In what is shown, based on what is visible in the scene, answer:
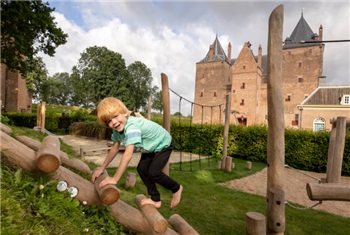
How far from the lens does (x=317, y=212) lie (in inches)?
233

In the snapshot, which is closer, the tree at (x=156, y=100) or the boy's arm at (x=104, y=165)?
the boy's arm at (x=104, y=165)

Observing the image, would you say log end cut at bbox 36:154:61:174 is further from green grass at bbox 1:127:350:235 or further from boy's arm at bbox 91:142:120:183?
boy's arm at bbox 91:142:120:183

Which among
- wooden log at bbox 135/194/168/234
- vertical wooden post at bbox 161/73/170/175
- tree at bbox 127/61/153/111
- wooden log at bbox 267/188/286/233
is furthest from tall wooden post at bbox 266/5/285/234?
tree at bbox 127/61/153/111

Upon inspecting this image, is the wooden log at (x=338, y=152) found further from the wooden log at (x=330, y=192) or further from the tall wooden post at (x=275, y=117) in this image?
the tall wooden post at (x=275, y=117)

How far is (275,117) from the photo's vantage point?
10.5ft

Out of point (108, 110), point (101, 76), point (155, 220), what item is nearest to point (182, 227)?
point (155, 220)

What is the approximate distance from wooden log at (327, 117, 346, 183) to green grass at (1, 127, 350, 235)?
114 cm

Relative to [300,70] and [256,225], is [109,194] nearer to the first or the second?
[256,225]

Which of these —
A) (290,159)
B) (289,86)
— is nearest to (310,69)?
(289,86)

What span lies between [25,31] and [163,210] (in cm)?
1524

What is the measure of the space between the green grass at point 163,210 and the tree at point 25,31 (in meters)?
11.1

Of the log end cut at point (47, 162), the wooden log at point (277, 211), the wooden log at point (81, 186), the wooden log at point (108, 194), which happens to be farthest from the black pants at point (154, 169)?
the wooden log at point (277, 211)

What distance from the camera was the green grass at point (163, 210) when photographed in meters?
1.97

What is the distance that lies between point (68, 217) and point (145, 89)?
47.3 meters
